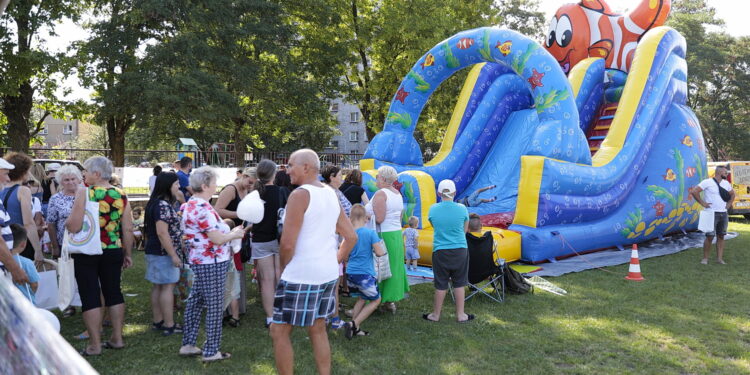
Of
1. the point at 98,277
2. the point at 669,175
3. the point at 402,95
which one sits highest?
the point at 402,95

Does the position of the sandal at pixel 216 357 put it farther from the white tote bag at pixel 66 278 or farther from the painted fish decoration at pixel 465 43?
the painted fish decoration at pixel 465 43

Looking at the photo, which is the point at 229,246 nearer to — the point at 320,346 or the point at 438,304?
the point at 320,346

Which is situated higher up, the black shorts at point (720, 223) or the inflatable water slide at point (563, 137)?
the inflatable water slide at point (563, 137)

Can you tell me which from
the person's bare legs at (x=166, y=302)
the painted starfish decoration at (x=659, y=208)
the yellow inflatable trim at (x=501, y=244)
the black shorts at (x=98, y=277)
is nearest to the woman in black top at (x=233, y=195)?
the person's bare legs at (x=166, y=302)

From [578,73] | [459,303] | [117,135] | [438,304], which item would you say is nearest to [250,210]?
[438,304]

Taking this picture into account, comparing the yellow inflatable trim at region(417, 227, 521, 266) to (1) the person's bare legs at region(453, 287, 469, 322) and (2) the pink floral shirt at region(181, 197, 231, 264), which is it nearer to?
(1) the person's bare legs at region(453, 287, 469, 322)

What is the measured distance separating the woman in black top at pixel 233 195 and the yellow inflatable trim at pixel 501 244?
10.4 feet

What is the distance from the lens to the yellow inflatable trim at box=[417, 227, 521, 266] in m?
7.64

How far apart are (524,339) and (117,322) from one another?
10.7ft

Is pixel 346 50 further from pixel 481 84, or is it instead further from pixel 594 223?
pixel 594 223

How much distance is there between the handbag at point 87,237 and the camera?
13.1ft

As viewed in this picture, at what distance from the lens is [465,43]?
9.29 metres

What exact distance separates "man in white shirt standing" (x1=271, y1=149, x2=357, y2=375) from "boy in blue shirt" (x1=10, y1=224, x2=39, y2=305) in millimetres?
1559

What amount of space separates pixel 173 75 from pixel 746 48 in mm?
32006
